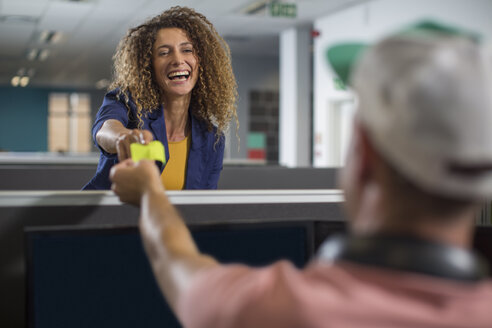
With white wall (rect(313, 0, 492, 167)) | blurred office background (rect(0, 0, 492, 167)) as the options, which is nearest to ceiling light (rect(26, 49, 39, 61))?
blurred office background (rect(0, 0, 492, 167))

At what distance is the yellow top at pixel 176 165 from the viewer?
146 cm

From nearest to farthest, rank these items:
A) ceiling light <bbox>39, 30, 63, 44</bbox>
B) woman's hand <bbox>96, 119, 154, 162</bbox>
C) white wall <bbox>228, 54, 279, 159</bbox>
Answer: woman's hand <bbox>96, 119, 154, 162</bbox>, ceiling light <bbox>39, 30, 63, 44</bbox>, white wall <bbox>228, 54, 279, 159</bbox>

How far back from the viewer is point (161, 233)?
0.64m

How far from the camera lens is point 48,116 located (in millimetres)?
15000

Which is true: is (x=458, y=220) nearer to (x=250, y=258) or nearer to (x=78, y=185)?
(x=250, y=258)

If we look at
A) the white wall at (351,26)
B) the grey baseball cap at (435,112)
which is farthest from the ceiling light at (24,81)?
the grey baseball cap at (435,112)

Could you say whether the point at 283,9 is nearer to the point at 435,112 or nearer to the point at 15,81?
the point at 435,112

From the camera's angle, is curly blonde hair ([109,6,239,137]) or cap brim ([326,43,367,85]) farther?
curly blonde hair ([109,6,239,137])

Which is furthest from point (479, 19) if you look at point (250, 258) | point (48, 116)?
point (48, 116)

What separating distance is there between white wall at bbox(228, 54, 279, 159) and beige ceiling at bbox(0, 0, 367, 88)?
0.25m

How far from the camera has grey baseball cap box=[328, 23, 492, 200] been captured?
1.47 ft

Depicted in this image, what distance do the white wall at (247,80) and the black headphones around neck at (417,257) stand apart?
28.4ft

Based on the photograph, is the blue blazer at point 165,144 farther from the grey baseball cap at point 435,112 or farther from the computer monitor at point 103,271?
the grey baseball cap at point 435,112

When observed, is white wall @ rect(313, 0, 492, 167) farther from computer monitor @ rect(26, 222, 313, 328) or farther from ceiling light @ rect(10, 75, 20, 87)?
ceiling light @ rect(10, 75, 20, 87)
